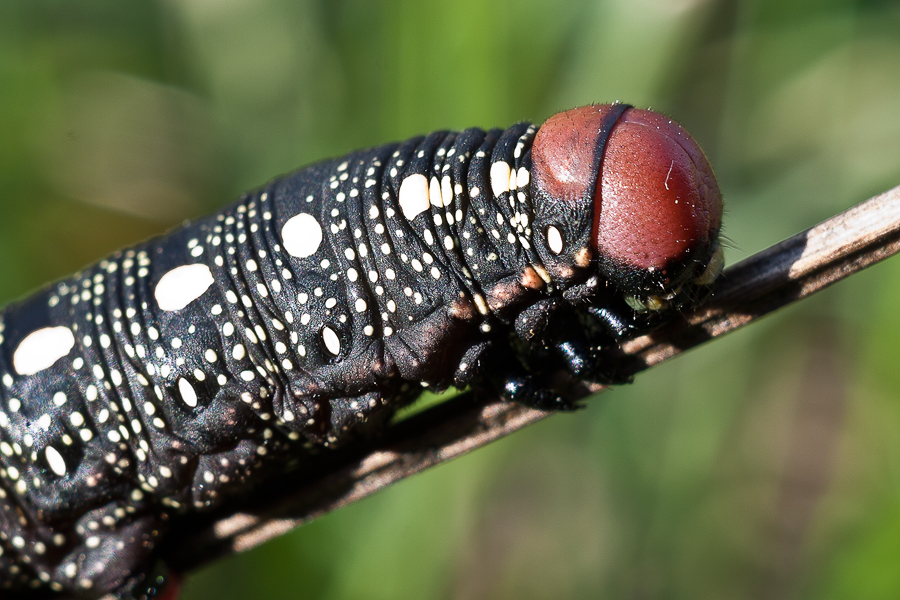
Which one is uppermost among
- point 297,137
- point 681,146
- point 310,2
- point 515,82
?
point 310,2

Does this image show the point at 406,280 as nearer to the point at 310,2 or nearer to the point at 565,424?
the point at 565,424

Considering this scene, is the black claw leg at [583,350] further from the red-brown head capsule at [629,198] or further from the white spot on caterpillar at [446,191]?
the white spot on caterpillar at [446,191]

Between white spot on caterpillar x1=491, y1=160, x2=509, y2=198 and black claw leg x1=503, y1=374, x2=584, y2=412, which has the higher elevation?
white spot on caterpillar x1=491, y1=160, x2=509, y2=198

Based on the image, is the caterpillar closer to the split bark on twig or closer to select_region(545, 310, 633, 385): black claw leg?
select_region(545, 310, 633, 385): black claw leg

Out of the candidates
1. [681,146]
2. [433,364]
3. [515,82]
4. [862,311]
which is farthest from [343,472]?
[862,311]

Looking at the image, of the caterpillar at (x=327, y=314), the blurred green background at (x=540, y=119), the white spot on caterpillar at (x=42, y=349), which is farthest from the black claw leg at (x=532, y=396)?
the white spot on caterpillar at (x=42, y=349)

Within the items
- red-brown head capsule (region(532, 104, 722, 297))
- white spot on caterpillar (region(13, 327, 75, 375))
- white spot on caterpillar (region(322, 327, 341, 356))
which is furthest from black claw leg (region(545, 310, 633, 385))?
white spot on caterpillar (region(13, 327, 75, 375))
